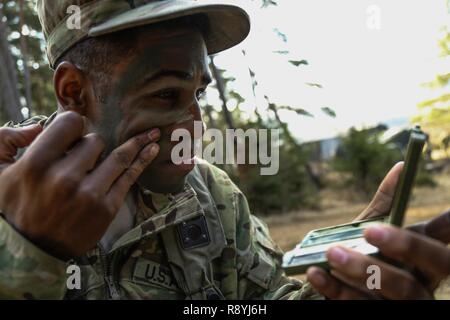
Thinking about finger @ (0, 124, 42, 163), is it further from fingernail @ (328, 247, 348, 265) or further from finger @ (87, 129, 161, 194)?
fingernail @ (328, 247, 348, 265)

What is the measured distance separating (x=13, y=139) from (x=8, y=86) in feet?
8.36

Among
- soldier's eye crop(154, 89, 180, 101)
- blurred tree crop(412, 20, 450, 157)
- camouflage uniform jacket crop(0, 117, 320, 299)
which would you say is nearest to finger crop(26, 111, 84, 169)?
camouflage uniform jacket crop(0, 117, 320, 299)

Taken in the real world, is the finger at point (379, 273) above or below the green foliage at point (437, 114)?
above

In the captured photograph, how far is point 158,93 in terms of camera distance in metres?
1.82

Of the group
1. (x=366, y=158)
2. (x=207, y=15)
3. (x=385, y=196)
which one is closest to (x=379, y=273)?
(x=385, y=196)

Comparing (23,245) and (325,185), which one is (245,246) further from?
(325,185)

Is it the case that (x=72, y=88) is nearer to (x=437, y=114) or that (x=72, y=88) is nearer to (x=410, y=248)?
(x=410, y=248)

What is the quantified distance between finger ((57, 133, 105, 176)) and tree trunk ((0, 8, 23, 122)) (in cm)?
253

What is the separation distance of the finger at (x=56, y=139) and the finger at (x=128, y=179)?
182 mm

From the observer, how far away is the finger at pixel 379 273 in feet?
3.67

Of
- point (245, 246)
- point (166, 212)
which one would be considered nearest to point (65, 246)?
point (166, 212)

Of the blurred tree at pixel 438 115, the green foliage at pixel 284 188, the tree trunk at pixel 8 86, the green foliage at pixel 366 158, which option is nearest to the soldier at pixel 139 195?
the tree trunk at pixel 8 86

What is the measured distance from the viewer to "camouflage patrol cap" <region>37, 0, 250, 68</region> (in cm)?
170

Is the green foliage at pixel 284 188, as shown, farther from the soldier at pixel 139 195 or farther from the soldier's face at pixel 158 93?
the soldier's face at pixel 158 93
